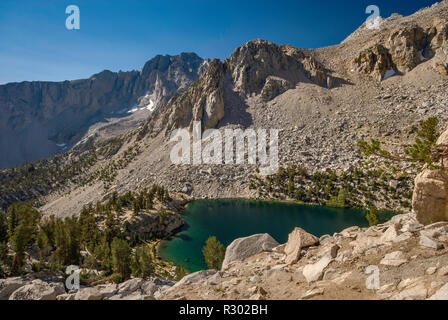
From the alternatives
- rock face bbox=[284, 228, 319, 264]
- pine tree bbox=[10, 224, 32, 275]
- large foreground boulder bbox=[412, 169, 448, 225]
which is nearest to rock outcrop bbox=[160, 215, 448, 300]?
Answer: rock face bbox=[284, 228, 319, 264]

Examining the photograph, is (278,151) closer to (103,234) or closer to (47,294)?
(103,234)

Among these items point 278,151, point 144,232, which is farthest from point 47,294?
point 278,151

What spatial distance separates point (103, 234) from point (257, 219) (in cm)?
2644

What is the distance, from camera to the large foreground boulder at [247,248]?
14.5 m

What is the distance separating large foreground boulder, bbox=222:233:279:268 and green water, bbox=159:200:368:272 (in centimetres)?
1653

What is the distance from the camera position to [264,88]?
86750 mm

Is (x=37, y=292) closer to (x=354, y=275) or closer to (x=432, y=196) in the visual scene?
(x=354, y=275)

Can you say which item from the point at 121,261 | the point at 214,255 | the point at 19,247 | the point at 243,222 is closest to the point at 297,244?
the point at 214,255

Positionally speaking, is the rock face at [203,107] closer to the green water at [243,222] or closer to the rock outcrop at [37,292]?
the green water at [243,222]

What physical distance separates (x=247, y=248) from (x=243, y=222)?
29.5 m

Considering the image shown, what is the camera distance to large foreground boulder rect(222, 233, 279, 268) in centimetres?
1452

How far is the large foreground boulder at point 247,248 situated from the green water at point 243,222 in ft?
54.2

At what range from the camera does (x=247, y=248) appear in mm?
14898
